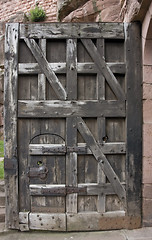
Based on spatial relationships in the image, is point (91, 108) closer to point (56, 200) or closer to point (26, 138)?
point (26, 138)

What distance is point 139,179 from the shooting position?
3.13 metres

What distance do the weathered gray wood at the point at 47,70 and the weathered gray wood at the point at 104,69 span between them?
618 mm

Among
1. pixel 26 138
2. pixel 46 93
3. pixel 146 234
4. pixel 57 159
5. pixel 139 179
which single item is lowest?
pixel 146 234

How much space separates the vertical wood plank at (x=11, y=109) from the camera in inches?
122

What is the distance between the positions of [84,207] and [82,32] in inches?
99.9

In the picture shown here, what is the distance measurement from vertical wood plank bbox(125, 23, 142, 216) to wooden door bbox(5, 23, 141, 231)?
14 mm

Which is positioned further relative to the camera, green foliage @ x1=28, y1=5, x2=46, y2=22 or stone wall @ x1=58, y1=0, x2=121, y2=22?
green foliage @ x1=28, y1=5, x2=46, y2=22

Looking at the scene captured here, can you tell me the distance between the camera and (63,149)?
311cm

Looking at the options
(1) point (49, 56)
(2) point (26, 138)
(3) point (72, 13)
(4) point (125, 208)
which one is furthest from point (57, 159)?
(3) point (72, 13)

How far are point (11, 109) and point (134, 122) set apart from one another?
1.77 m

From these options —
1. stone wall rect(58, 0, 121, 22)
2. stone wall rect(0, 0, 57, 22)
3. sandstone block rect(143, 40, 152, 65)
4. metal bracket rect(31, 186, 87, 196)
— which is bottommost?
metal bracket rect(31, 186, 87, 196)

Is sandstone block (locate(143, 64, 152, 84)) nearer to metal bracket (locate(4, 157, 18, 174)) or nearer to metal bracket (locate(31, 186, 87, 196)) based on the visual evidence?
metal bracket (locate(31, 186, 87, 196))

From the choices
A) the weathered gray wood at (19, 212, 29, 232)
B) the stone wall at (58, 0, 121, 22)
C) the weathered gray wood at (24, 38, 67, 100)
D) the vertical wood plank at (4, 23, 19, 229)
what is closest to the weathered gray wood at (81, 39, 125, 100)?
the weathered gray wood at (24, 38, 67, 100)

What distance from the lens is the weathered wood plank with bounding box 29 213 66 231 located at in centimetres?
310
